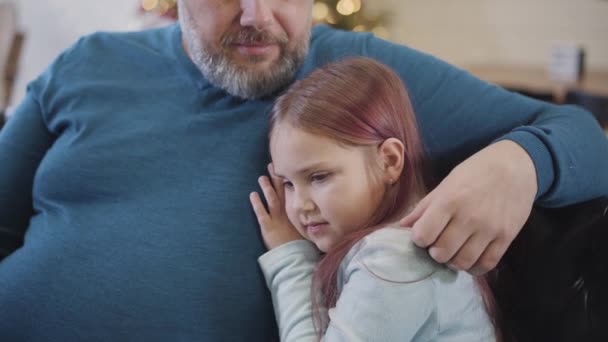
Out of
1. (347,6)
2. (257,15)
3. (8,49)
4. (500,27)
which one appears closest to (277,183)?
(257,15)

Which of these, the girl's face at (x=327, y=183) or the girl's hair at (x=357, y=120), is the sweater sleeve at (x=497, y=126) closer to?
the girl's hair at (x=357, y=120)

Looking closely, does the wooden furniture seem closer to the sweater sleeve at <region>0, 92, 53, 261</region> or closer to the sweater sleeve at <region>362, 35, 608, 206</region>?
the sweater sleeve at <region>0, 92, 53, 261</region>

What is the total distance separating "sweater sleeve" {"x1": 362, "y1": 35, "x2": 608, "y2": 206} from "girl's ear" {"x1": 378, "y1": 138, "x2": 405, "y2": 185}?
0.51 ft

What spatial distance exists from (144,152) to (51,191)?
0.20 metres

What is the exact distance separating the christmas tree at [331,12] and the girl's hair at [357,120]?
1.87 meters

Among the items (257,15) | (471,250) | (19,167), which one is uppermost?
(257,15)

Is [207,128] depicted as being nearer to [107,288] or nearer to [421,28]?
[107,288]

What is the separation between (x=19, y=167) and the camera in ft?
3.59

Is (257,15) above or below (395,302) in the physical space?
above

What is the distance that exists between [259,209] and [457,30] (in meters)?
3.58

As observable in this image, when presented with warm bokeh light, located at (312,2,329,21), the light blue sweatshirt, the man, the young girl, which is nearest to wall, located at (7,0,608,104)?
warm bokeh light, located at (312,2,329,21)

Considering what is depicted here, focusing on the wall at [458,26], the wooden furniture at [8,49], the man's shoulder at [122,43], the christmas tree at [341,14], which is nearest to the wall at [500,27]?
the wall at [458,26]

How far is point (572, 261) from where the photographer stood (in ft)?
2.62

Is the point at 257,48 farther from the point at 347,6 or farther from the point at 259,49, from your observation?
the point at 347,6
